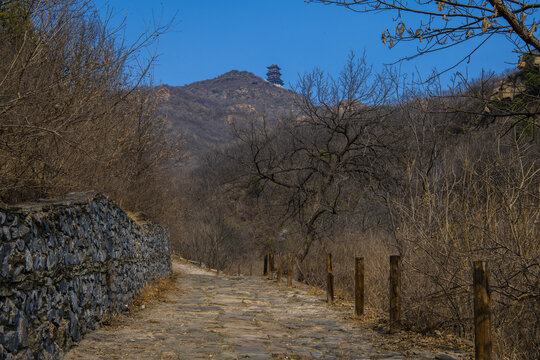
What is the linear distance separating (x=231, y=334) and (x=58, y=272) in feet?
9.47

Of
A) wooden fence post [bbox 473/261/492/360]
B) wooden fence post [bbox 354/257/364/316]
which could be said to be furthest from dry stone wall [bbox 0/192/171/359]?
wooden fence post [bbox 473/261/492/360]

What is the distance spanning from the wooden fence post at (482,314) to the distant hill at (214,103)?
84706 millimetres

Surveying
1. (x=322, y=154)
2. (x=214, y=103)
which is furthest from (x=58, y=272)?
(x=214, y=103)

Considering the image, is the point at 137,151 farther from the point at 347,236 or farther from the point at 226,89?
the point at 226,89

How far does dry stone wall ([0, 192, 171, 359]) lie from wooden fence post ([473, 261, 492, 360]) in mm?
4446

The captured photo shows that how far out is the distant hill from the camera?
111812 mm

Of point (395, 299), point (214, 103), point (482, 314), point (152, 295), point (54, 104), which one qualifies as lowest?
point (152, 295)

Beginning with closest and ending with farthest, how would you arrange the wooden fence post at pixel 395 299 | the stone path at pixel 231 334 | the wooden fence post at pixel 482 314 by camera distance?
the wooden fence post at pixel 482 314 < the stone path at pixel 231 334 < the wooden fence post at pixel 395 299

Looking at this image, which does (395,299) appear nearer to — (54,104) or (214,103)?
(54,104)

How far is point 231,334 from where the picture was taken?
7.60 metres

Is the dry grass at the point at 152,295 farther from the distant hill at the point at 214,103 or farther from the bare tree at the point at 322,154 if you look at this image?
the distant hill at the point at 214,103

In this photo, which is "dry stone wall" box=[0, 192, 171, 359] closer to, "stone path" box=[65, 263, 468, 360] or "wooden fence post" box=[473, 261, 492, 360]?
"stone path" box=[65, 263, 468, 360]

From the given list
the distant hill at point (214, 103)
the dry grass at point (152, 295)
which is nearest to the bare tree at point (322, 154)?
the dry grass at point (152, 295)

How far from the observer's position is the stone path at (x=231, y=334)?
618 cm
